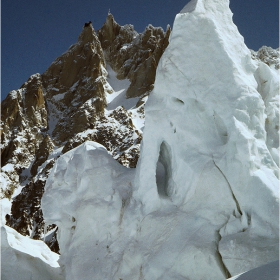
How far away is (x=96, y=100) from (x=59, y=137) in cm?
884

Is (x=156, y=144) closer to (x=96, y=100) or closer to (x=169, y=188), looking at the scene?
(x=169, y=188)

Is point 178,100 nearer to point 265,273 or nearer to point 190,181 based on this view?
point 190,181

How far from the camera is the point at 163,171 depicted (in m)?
8.63

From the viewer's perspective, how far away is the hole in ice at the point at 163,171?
821 cm

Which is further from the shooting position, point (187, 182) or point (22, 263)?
point (22, 263)

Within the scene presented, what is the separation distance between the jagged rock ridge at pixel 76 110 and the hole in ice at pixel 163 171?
112 ft

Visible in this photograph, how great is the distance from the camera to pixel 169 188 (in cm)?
813

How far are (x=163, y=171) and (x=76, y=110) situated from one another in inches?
2418

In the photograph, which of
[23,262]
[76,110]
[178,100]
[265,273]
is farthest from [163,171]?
[76,110]

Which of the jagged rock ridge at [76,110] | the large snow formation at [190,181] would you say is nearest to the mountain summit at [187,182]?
the large snow formation at [190,181]

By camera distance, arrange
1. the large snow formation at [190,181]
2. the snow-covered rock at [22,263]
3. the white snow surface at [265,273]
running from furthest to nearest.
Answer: the snow-covered rock at [22,263]
the large snow formation at [190,181]
the white snow surface at [265,273]

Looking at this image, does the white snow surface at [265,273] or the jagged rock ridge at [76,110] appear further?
the jagged rock ridge at [76,110]

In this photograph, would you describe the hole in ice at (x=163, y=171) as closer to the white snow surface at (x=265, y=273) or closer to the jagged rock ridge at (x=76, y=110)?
the white snow surface at (x=265, y=273)

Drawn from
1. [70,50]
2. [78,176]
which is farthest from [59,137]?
[78,176]
